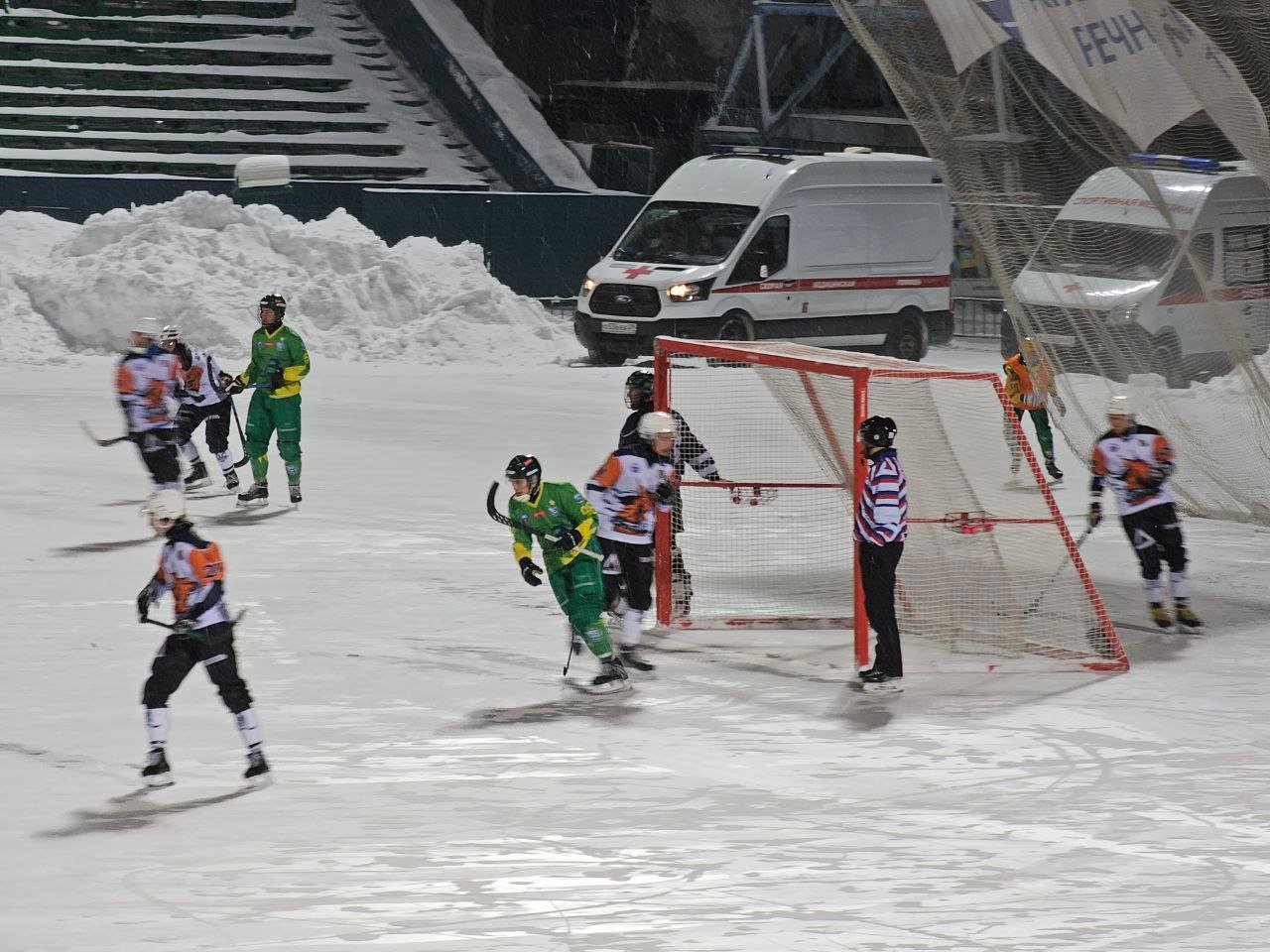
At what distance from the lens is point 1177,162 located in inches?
543

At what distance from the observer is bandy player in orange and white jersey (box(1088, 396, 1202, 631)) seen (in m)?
11.9

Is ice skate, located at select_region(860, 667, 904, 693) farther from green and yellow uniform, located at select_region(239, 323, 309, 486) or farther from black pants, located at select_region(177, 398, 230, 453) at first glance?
black pants, located at select_region(177, 398, 230, 453)

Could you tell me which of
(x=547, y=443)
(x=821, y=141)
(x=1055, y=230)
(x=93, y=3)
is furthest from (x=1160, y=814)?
(x=93, y=3)

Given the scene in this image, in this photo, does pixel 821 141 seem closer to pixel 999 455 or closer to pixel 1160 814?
pixel 999 455

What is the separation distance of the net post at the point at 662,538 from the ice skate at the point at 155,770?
4.12 metres

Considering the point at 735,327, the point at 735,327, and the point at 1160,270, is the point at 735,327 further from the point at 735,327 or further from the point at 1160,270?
the point at 1160,270

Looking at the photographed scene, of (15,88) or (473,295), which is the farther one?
(15,88)

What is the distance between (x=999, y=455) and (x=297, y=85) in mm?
25216

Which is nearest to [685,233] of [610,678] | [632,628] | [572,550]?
[632,628]

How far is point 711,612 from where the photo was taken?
1248cm

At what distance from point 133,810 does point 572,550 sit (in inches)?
110

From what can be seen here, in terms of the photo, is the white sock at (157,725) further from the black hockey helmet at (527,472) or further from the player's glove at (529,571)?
the black hockey helmet at (527,472)

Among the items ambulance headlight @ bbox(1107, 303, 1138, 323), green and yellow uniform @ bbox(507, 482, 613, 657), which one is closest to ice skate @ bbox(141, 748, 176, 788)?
green and yellow uniform @ bbox(507, 482, 613, 657)

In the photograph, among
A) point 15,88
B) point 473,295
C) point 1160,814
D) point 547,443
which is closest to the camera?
point 1160,814
